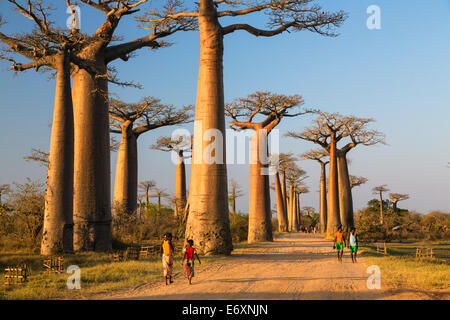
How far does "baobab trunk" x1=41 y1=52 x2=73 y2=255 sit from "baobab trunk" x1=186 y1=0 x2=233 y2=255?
3.48 metres

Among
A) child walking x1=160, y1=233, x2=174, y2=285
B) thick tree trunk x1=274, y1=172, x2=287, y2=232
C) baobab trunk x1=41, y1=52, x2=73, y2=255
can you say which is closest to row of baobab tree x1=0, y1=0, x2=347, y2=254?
baobab trunk x1=41, y1=52, x2=73, y2=255

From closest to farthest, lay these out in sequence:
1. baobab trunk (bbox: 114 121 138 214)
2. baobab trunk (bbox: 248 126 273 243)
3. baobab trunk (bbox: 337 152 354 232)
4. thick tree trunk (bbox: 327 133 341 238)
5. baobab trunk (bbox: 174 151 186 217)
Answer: baobab trunk (bbox: 248 126 273 243) < baobab trunk (bbox: 114 121 138 214) < thick tree trunk (bbox: 327 133 341 238) < baobab trunk (bbox: 337 152 354 232) < baobab trunk (bbox: 174 151 186 217)

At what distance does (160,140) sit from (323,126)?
36.0 feet

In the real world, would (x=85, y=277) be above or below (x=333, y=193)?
below

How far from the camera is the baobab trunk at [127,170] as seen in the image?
22844 mm

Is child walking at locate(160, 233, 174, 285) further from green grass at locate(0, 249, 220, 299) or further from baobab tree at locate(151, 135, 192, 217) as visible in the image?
baobab tree at locate(151, 135, 192, 217)

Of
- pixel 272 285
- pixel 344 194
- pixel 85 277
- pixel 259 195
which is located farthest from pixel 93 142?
pixel 344 194

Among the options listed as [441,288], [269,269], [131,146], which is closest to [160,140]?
[131,146]

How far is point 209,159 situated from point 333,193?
15.4 metres

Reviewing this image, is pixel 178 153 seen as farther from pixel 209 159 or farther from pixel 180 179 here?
pixel 209 159

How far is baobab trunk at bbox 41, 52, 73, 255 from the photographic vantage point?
38.0 feet

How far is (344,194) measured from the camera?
28.3 m

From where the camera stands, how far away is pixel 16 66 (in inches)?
508
